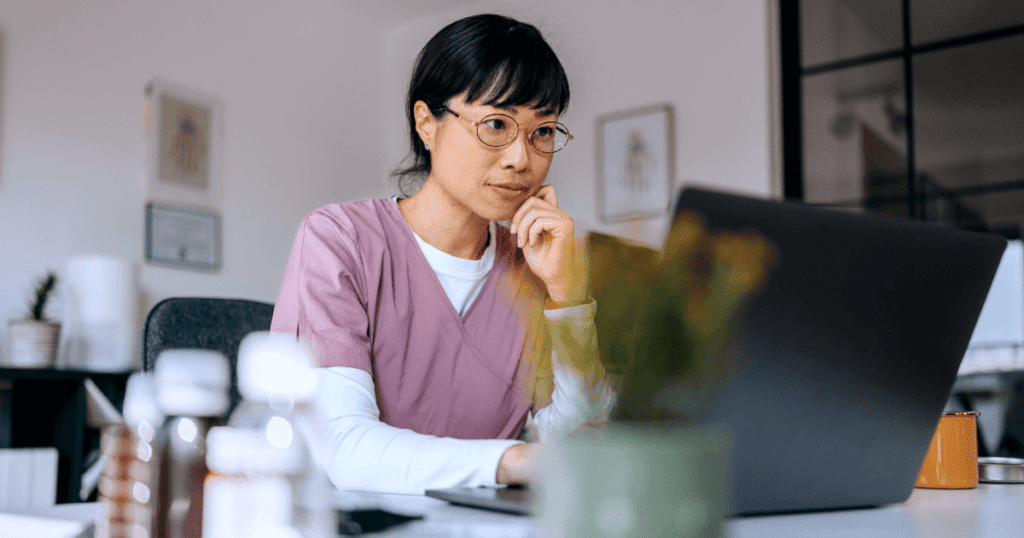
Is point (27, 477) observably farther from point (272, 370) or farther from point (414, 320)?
point (272, 370)

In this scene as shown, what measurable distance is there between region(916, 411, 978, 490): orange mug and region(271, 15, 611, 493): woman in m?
0.42

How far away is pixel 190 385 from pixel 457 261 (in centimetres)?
81

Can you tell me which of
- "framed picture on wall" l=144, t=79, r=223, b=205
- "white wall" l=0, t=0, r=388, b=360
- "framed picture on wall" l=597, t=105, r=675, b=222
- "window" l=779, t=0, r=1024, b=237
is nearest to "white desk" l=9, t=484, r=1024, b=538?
"white wall" l=0, t=0, r=388, b=360

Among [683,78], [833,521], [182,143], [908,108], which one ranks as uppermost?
[683,78]

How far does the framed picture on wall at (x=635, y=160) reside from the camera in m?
3.45

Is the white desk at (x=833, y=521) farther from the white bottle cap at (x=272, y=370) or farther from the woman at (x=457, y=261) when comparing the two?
the woman at (x=457, y=261)

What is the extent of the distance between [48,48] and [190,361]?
9.40 feet

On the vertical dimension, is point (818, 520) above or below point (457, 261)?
below

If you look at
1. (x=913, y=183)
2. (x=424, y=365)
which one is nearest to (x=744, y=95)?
(x=913, y=183)

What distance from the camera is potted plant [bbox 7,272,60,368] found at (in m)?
2.40

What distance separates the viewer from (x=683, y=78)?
11.3ft

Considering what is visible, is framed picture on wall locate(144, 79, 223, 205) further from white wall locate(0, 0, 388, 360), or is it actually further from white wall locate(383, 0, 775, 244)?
white wall locate(383, 0, 775, 244)

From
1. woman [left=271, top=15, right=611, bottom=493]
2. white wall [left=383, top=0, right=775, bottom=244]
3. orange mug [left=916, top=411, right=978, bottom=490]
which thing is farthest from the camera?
white wall [left=383, top=0, right=775, bottom=244]

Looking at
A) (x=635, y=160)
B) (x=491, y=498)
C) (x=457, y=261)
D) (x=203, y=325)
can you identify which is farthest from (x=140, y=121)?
(x=491, y=498)
